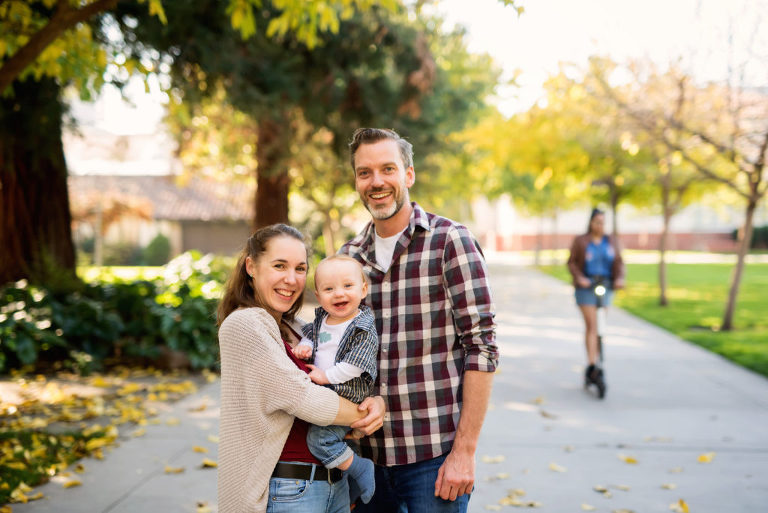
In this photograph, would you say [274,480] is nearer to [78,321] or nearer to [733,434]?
[733,434]

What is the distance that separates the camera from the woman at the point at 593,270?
24.7 ft

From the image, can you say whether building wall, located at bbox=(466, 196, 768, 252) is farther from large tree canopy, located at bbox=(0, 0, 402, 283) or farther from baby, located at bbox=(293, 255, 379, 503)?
baby, located at bbox=(293, 255, 379, 503)

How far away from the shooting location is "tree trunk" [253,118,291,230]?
14602mm

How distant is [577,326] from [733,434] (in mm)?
6920

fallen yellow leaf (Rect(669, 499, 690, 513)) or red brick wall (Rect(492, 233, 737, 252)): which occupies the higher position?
fallen yellow leaf (Rect(669, 499, 690, 513))

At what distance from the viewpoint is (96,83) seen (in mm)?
6383

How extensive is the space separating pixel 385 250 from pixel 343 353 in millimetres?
489

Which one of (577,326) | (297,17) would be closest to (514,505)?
(297,17)

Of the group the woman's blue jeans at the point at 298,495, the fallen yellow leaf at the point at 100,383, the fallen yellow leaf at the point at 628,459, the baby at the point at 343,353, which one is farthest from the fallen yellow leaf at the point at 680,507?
the fallen yellow leaf at the point at 100,383

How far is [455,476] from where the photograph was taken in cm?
245

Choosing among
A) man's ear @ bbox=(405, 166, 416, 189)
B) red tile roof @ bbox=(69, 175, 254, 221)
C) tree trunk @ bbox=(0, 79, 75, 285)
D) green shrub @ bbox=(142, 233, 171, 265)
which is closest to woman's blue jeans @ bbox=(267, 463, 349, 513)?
man's ear @ bbox=(405, 166, 416, 189)

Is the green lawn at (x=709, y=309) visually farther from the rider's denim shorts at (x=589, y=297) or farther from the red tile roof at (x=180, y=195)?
the red tile roof at (x=180, y=195)

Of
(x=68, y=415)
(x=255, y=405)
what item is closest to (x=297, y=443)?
(x=255, y=405)

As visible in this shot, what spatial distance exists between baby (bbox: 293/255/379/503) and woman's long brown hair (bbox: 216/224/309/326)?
0.67 feet
